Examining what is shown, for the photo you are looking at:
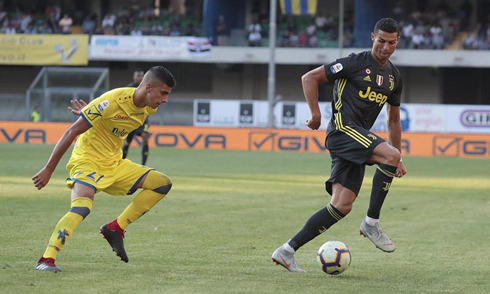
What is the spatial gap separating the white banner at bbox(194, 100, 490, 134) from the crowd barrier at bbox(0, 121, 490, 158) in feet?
13.5

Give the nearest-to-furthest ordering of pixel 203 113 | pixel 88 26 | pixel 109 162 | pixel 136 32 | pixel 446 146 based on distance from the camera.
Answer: pixel 109 162 → pixel 446 146 → pixel 203 113 → pixel 136 32 → pixel 88 26

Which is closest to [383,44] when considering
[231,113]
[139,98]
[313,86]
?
[313,86]

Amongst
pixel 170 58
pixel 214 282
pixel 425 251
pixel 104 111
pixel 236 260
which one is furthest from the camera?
pixel 170 58

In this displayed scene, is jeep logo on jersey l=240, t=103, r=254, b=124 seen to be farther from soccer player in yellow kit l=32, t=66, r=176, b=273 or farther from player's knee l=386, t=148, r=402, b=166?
player's knee l=386, t=148, r=402, b=166

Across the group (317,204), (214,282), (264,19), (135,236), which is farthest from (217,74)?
(214,282)

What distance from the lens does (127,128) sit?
313 inches

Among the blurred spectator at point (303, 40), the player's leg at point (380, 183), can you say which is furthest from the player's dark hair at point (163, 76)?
the blurred spectator at point (303, 40)

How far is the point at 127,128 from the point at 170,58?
3894cm

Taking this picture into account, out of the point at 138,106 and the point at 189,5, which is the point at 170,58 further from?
the point at 138,106

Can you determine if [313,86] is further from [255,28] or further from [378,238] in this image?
[255,28]

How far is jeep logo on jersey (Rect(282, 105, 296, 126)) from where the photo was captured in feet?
128

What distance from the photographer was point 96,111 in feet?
24.8

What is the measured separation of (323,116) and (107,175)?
3138 centimetres

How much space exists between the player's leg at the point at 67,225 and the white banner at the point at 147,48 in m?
39.0
